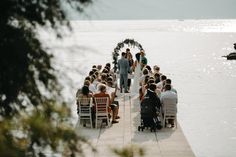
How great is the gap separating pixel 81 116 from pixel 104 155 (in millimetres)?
3095

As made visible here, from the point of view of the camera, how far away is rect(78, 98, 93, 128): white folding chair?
14.5 meters

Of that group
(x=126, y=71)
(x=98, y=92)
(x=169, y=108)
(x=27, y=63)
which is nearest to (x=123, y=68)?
(x=126, y=71)

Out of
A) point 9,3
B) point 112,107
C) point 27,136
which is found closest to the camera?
point 27,136

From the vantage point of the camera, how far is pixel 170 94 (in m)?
14.2

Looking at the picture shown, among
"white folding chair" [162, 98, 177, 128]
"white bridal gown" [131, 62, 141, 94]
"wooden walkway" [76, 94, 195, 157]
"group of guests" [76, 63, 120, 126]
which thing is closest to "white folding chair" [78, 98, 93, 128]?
"group of guests" [76, 63, 120, 126]

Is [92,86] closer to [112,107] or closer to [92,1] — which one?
[112,107]

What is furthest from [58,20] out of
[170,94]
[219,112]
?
[219,112]

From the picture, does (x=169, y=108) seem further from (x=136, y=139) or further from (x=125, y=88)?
(x=125, y=88)

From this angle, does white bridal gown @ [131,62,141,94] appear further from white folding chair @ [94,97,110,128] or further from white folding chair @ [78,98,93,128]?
white folding chair @ [78,98,93,128]

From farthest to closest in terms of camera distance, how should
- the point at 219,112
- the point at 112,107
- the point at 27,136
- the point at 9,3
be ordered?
the point at 219,112 < the point at 112,107 < the point at 9,3 < the point at 27,136

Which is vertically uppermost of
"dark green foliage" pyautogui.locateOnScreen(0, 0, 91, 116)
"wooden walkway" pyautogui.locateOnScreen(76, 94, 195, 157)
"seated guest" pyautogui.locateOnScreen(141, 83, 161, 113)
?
"dark green foliage" pyautogui.locateOnScreen(0, 0, 91, 116)

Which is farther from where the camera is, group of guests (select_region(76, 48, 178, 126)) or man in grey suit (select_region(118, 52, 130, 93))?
man in grey suit (select_region(118, 52, 130, 93))

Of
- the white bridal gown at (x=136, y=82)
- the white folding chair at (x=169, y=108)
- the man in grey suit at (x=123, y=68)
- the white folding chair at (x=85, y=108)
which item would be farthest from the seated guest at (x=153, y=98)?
the white bridal gown at (x=136, y=82)

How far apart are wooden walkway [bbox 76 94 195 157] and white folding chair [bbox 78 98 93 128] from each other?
1.11 ft
